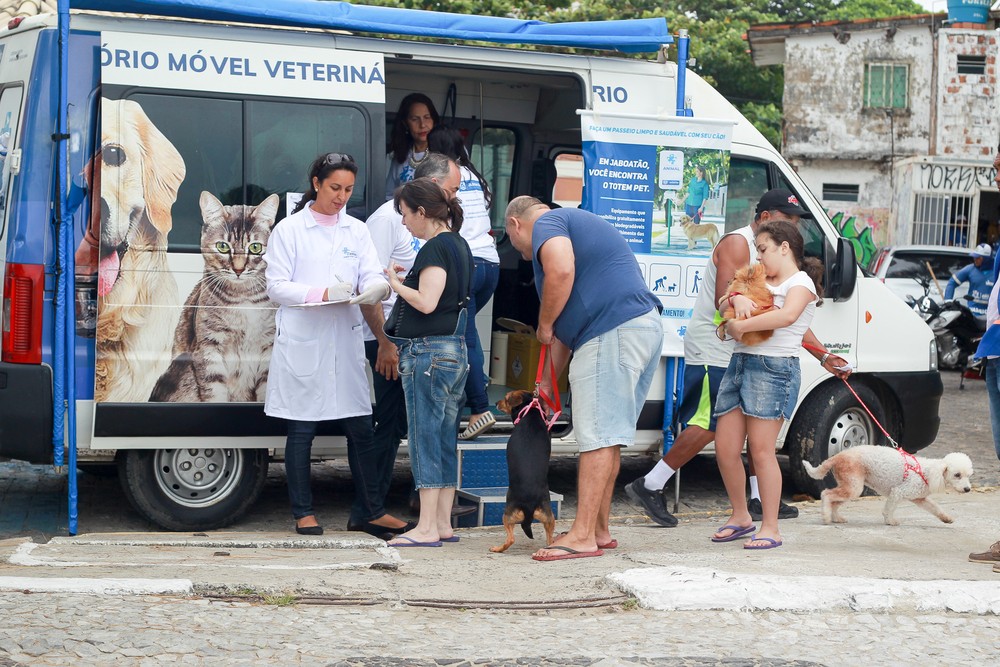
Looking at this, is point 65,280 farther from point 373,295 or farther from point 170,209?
point 373,295

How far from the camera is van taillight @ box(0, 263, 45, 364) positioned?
6238 millimetres

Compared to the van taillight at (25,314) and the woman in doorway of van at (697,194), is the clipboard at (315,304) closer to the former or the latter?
the van taillight at (25,314)

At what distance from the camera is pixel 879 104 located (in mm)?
28469

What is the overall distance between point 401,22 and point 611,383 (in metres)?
2.31

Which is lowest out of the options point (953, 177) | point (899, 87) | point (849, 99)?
point (953, 177)

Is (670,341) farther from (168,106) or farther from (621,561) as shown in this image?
(168,106)

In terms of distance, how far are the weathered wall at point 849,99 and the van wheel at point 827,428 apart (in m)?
21.4

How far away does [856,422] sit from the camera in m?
8.14

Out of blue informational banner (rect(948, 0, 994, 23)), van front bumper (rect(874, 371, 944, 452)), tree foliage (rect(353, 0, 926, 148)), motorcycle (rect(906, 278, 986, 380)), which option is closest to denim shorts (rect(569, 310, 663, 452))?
van front bumper (rect(874, 371, 944, 452))

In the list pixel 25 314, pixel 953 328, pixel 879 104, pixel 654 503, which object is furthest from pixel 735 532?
pixel 879 104

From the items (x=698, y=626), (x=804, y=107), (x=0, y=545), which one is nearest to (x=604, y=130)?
(x=698, y=626)

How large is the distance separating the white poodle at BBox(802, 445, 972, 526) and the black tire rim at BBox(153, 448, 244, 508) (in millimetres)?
3310

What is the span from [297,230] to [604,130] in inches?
75.6

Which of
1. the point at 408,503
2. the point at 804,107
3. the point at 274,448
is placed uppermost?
the point at 804,107
